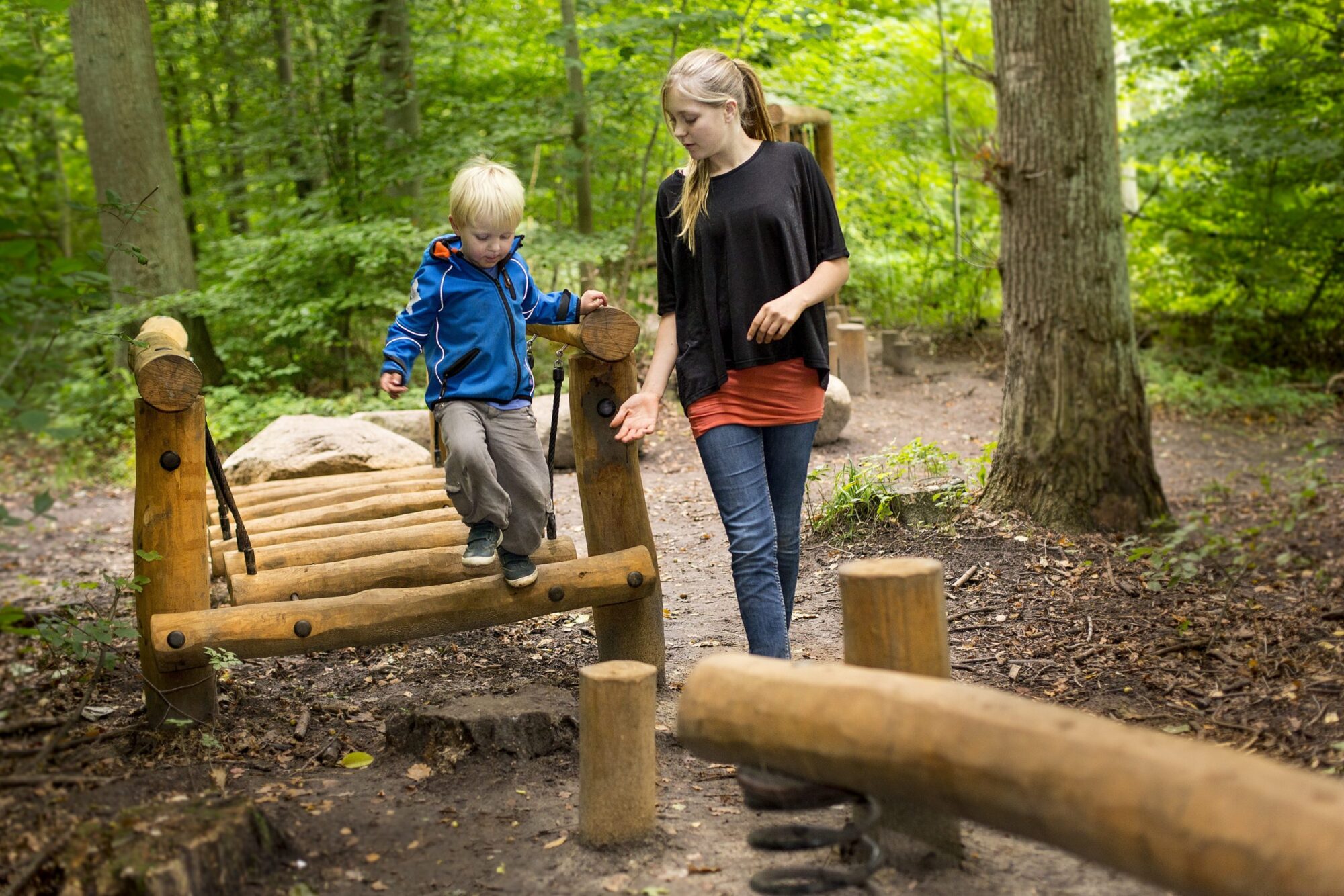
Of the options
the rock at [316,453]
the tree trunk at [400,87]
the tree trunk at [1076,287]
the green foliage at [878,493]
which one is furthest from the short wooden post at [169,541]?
the tree trunk at [400,87]

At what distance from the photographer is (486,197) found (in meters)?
3.44

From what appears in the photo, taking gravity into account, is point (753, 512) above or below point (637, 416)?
below

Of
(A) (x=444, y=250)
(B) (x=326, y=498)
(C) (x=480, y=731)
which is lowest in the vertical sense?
(C) (x=480, y=731)

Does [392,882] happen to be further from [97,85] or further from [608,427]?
[97,85]

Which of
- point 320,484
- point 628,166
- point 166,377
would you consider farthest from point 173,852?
point 628,166

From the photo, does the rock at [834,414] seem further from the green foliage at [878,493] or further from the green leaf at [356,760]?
the green leaf at [356,760]

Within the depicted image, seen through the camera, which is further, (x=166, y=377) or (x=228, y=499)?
(x=228, y=499)

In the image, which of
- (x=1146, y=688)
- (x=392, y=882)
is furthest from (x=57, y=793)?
(x=1146, y=688)

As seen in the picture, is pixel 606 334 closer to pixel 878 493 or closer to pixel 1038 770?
pixel 1038 770

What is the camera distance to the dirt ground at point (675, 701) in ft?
8.84

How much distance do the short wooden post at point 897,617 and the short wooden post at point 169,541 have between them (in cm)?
213

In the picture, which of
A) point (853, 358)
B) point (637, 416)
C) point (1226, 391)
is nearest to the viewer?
point (637, 416)

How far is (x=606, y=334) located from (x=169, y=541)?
5.15 feet

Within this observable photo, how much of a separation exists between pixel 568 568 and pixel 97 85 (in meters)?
8.21
